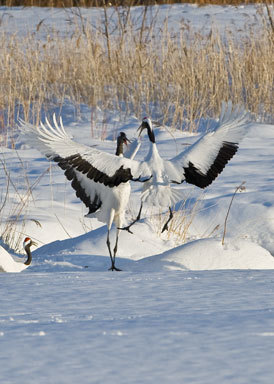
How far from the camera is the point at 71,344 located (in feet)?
4.89

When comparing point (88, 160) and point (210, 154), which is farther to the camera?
point (210, 154)

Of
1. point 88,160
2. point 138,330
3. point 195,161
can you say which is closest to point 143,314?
point 138,330

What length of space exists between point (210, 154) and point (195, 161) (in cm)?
10

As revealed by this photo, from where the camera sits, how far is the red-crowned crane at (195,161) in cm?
372

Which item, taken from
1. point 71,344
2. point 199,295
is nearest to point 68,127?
point 199,295

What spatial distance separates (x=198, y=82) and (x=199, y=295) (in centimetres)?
651

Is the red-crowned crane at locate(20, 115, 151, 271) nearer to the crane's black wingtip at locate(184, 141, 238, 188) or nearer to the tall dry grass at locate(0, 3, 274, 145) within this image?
the crane's black wingtip at locate(184, 141, 238, 188)

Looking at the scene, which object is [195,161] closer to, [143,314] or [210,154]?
[210,154]

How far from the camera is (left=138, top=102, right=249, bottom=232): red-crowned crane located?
12.2 ft

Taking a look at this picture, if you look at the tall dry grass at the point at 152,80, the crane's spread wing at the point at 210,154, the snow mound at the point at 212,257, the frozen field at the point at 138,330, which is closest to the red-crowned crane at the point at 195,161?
the crane's spread wing at the point at 210,154

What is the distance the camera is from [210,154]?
12.7 ft

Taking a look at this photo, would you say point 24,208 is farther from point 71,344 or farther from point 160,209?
point 71,344

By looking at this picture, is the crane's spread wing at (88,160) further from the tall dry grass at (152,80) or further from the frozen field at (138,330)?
the tall dry grass at (152,80)

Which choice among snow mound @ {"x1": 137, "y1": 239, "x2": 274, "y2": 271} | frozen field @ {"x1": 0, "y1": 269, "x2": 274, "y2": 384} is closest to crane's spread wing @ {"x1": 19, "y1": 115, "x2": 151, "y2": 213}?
snow mound @ {"x1": 137, "y1": 239, "x2": 274, "y2": 271}
